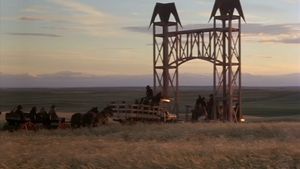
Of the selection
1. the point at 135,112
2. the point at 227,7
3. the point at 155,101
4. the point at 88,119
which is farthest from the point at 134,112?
the point at 227,7

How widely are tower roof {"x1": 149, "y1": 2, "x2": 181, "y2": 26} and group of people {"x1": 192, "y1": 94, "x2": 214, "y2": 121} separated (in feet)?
21.0

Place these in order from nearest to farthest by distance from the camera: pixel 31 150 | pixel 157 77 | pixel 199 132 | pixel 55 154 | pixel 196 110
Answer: pixel 55 154 → pixel 31 150 → pixel 199 132 → pixel 196 110 → pixel 157 77

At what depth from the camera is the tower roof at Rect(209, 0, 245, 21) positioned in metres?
37.2

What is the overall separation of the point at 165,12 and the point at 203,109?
749 centimetres

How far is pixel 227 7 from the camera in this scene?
123 feet

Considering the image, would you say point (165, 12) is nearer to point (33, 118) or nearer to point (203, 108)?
point (203, 108)

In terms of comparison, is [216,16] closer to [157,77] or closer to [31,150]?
[157,77]

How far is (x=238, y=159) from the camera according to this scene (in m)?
15.5

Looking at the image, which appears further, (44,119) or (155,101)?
(155,101)

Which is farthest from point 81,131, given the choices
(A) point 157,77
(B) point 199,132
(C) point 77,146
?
(A) point 157,77

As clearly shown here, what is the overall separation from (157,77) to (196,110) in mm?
4934

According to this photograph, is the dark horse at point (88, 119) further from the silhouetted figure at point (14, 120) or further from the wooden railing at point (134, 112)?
the silhouetted figure at point (14, 120)

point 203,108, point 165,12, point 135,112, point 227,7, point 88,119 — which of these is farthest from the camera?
point 165,12

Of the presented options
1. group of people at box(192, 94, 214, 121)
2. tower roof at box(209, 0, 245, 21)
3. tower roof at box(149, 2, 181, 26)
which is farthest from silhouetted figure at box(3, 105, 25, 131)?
tower roof at box(209, 0, 245, 21)
